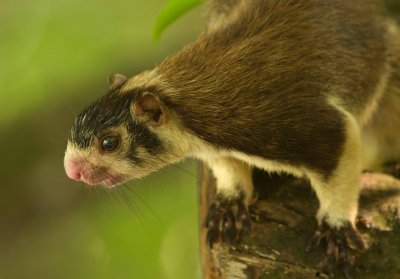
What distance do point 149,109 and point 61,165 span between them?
2273 mm

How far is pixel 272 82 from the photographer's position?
260 cm

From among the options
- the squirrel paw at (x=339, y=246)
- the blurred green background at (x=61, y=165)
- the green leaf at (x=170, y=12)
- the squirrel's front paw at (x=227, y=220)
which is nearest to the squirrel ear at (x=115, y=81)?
the green leaf at (x=170, y=12)

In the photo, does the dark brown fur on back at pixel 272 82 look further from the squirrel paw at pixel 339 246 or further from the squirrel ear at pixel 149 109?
the squirrel paw at pixel 339 246

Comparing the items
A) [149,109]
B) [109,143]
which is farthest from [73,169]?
[149,109]

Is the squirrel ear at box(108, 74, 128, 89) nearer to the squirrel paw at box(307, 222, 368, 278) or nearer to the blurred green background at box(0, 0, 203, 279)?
the squirrel paw at box(307, 222, 368, 278)

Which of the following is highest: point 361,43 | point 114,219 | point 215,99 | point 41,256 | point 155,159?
point 361,43

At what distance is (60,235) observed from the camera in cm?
535

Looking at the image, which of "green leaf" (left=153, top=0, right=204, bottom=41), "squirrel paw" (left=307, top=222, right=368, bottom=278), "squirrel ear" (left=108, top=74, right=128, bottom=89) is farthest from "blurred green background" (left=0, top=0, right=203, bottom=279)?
"squirrel paw" (left=307, top=222, right=368, bottom=278)

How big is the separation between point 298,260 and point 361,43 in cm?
98

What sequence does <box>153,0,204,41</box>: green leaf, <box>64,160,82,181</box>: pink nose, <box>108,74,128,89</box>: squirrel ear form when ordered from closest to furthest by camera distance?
<box>64,160,82,181</box>: pink nose, <box>108,74,128,89</box>: squirrel ear, <box>153,0,204,41</box>: green leaf

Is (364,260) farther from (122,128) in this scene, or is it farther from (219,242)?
(122,128)

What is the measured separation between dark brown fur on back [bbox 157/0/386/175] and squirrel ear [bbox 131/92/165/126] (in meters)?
0.07

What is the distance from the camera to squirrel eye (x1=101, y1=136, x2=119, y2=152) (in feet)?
8.19

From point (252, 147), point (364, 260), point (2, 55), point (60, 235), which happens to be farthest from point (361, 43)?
point (60, 235)
